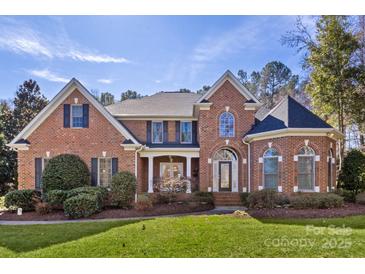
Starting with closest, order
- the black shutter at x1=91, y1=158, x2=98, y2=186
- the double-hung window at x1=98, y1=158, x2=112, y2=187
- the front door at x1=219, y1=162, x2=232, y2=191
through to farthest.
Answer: the black shutter at x1=91, y1=158, x2=98, y2=186 < the double-hung window at x1=98, y1=158, x2=112, y2=187 < the front door at x1=219, y1=162, x2=232, y2=191

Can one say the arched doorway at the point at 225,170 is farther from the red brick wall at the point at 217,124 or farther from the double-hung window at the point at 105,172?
the double-hung window at the point at 105,172

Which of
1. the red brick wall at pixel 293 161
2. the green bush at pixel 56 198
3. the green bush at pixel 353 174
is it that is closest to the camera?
the green bush at pixel 56 198

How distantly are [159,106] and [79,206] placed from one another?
9.77m

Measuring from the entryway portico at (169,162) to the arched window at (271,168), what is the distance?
13.7 ft

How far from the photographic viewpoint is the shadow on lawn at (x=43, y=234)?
7694 millimetres

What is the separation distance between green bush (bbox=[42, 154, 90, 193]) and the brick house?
0.67 metres

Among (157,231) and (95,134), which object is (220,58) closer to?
(95,134)

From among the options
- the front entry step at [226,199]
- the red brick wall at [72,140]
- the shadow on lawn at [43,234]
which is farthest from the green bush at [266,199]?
the red brick wall at [72,140]

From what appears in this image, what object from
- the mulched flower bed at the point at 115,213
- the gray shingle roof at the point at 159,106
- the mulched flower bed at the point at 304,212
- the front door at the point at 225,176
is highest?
the gray shingle roof at the point at 159,106

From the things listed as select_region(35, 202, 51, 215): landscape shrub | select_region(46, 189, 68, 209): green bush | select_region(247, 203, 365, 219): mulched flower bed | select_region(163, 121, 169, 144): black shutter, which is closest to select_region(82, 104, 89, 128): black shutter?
select_region(46, 189, 68, 209): green bush

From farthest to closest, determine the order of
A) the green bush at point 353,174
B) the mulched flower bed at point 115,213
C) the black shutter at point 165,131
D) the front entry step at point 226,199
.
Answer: the black shutter at point 165,131 < the front entry step at point 226,199 < the green bush at point 353,174 < the mulched flower bed at point 115,213

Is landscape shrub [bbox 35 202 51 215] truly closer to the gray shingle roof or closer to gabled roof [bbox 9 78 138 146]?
gabled roof [bbox 9 78 138 146]

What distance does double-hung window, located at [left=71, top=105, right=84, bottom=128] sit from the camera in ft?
51.4

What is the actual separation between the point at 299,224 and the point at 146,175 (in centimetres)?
1113
